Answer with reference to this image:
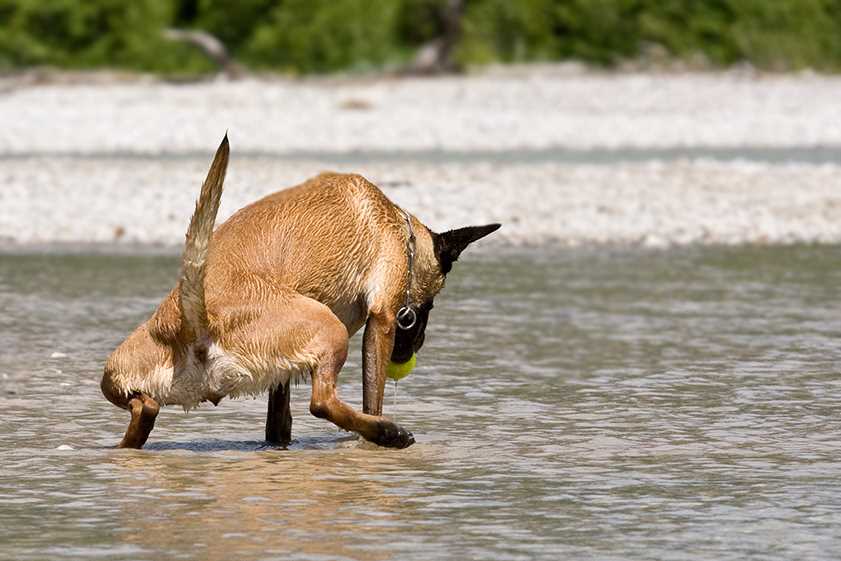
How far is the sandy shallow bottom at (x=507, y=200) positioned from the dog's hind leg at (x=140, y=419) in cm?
989

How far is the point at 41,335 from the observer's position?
12125 millimetres

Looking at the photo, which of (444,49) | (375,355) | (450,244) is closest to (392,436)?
(375,355)

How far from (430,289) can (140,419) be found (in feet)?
4.66

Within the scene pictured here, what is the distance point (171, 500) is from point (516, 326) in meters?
5.54

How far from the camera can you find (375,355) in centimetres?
845

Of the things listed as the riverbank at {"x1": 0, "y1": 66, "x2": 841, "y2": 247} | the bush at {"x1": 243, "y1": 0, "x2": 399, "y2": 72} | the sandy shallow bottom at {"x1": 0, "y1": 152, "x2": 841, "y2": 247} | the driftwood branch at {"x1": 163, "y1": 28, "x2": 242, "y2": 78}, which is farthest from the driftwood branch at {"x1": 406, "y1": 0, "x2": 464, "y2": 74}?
the sandy shallow bottom at {"x1": 0, "y1": 152, "x2": 841, "y2": 247}

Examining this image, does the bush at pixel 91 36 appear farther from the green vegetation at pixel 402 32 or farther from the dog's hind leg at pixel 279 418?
the dog's hind leg at pixel 279 418

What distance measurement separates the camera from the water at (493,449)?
6.83 meters

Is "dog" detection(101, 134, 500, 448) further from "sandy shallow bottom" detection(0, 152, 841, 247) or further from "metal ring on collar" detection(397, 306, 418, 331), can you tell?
"sandy shallow bottom" detection(0, 152, 841, 247)

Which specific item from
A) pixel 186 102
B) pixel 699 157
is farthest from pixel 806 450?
pixel 186 102

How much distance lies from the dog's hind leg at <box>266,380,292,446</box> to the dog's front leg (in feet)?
1.11

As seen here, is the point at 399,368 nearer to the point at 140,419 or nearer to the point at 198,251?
the point at 140,419

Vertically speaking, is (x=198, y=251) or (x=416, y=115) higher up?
(x=416, y=115)

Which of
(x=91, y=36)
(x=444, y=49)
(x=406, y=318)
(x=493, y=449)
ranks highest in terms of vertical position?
(x=444, y=49)
